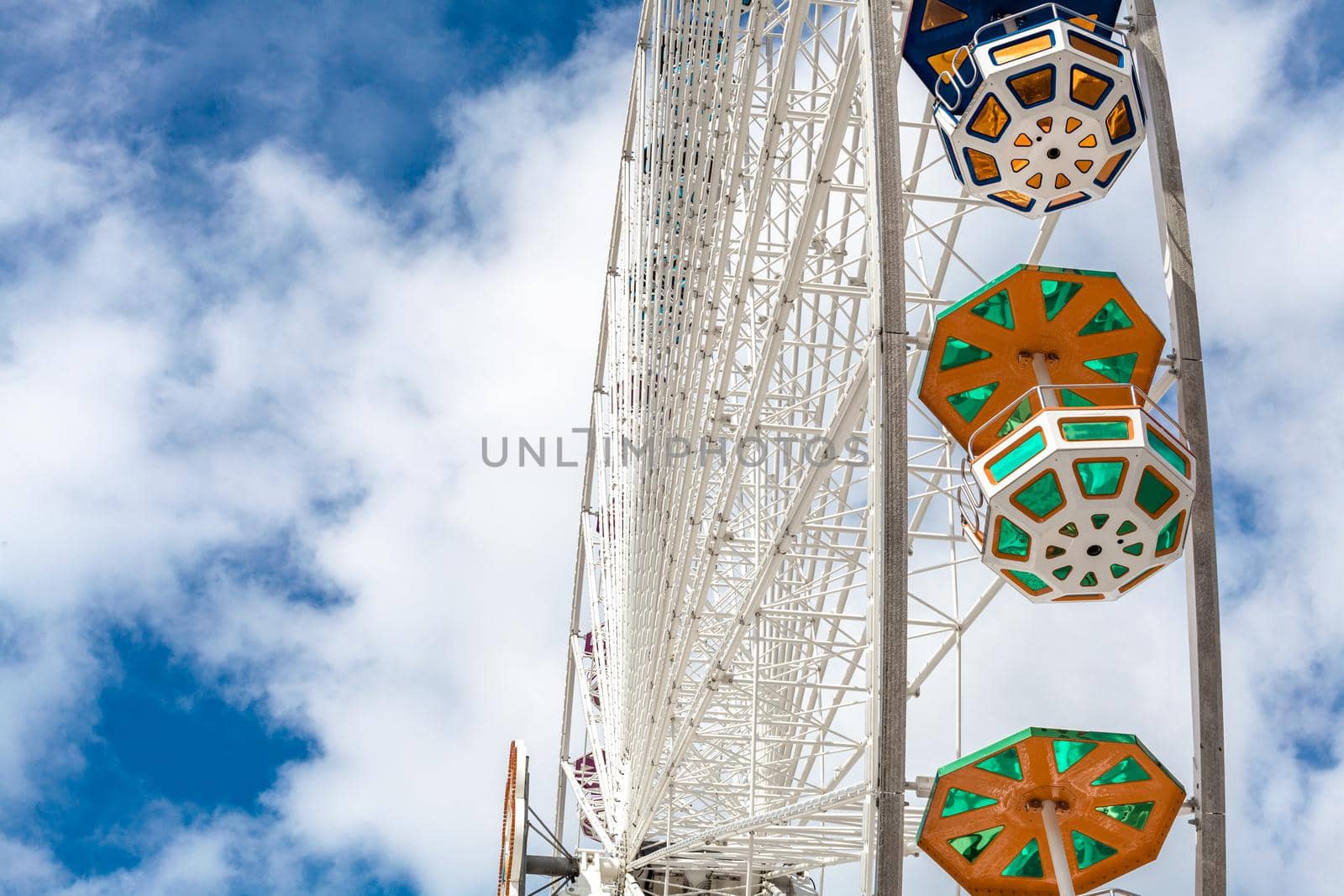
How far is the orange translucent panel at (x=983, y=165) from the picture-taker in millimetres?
12211

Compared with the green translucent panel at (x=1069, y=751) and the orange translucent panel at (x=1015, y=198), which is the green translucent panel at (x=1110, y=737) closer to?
the green translucent panel at (x=1069, y=751)

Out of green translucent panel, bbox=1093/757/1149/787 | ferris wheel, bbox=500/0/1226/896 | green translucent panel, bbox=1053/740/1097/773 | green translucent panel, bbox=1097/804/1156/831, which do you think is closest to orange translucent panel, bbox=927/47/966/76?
ferris wheel, bbox=500/0/1226/896

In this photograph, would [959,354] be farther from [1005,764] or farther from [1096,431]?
[1005,764]

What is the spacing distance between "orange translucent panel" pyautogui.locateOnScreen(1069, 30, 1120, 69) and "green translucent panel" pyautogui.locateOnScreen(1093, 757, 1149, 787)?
18.4ft

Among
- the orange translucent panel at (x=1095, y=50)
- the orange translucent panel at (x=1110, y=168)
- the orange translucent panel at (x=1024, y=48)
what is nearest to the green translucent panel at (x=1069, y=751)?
the orange translucent panel at (x=1110, y=168)

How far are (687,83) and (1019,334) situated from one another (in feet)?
28.9

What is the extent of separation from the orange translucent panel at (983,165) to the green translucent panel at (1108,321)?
1426mm

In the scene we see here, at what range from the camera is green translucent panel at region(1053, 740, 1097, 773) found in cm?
1088

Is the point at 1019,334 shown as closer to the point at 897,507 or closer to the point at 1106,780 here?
the point at 897,507

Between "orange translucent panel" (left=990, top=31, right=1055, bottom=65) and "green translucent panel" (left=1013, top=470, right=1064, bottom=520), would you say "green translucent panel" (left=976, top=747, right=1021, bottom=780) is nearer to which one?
"green translucent panel" (left=1013, top=470, right=1064, bottom=520)

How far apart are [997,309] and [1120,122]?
1982 millimetres

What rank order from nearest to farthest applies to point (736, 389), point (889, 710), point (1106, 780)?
1. point (889, 710)
2. point (1106, 780)
3. point (736, 389)

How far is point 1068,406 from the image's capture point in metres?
11.3

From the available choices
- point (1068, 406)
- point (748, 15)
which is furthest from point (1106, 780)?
point (748, 15)
